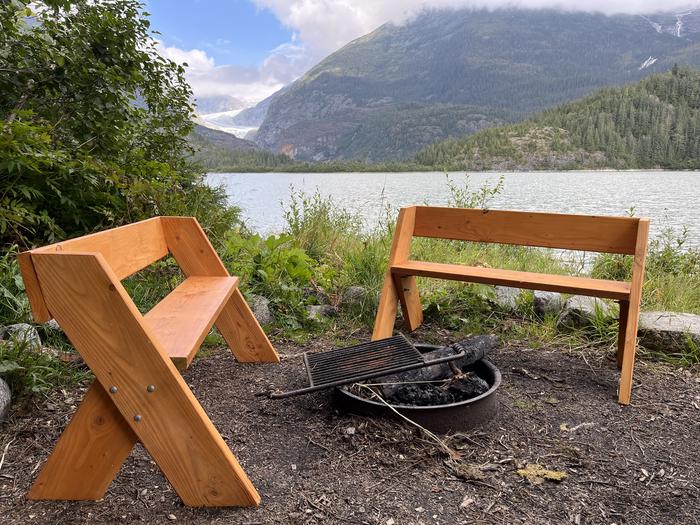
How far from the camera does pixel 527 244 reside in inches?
138

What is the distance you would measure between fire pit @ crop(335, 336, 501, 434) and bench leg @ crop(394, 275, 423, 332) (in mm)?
864

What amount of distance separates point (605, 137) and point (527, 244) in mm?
40136

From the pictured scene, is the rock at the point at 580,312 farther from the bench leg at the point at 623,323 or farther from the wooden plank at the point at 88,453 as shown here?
the wooden plank at the point at 88,453

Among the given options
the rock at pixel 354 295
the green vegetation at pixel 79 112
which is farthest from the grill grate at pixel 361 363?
the green vegetation at pixel 79 112

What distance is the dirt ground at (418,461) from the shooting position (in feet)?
6.05

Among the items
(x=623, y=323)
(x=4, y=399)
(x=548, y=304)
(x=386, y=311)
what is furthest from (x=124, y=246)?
(x=548, y=304)

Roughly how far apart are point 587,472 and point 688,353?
1.89 m

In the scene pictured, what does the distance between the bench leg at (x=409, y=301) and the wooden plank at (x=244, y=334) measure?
1.05 metres

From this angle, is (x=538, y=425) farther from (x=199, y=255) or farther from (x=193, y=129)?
(x=193, y=129)

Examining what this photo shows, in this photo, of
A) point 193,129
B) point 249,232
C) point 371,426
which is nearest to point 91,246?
point 371,426

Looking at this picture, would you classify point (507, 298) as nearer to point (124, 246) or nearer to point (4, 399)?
point (124, 246)

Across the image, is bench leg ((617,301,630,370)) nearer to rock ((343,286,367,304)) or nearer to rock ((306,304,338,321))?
rock ((343,286,367,304))

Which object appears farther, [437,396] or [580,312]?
[580,312]

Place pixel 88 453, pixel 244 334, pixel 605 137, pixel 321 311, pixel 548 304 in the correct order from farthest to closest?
1. pixel 605 137
2. pixel 321 311
3. pixel 548 304
4. pixel 244 334
5. pixel 88 453
